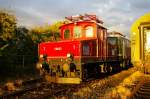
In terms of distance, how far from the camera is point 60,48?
16.8 meters

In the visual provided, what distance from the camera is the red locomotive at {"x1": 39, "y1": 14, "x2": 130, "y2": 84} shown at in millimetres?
16016

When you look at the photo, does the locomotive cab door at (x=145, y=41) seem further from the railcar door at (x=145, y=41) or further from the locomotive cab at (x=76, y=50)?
the locomotive cab at (x=76, y=50)

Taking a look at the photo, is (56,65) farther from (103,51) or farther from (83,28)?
(103,51)

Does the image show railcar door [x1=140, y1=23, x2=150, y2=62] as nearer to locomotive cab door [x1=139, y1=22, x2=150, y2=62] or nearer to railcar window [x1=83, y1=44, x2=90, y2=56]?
locomotive cab door [x1=139, y1=22, x2=150, y2=62]

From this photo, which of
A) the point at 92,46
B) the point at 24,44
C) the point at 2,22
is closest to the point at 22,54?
the point at 24,44

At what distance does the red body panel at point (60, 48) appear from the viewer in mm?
16234

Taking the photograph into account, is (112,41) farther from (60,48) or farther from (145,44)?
(145,44)

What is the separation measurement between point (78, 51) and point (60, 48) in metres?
1.20

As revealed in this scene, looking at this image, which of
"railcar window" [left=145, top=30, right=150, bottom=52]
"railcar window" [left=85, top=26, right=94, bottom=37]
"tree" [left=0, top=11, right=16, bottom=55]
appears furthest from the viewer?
"tree" [left=0, top=11, right=16, bottom=55]

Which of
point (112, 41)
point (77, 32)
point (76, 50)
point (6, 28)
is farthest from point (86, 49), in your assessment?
point (112, 41)

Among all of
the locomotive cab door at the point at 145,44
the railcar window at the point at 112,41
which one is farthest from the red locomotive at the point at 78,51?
the locomotive cab door at the point at 145,44

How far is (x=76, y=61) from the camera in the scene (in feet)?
52.8

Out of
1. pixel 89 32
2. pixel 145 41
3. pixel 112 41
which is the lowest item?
pixel 145 41

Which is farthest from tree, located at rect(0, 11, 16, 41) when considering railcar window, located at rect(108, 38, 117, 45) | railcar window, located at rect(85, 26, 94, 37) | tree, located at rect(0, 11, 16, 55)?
railcar window, located at rect(108, 38, 117, 45)
